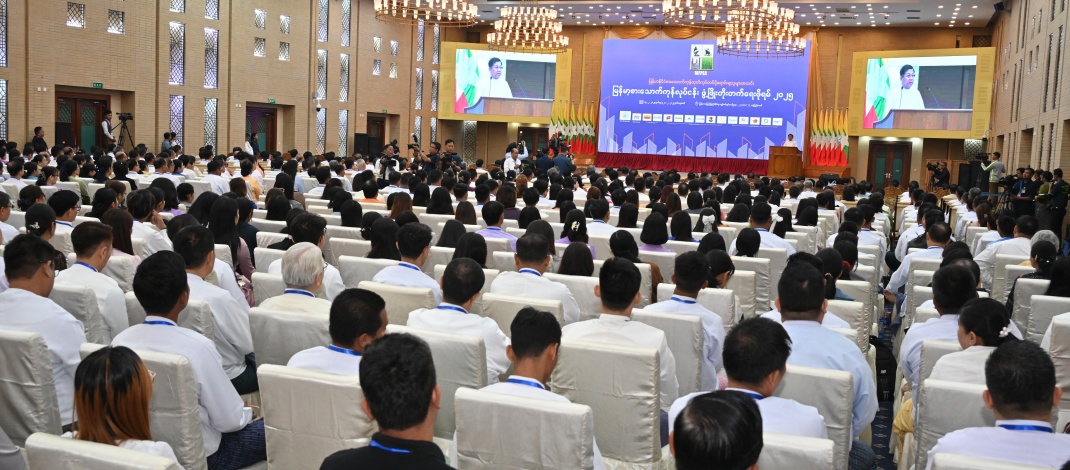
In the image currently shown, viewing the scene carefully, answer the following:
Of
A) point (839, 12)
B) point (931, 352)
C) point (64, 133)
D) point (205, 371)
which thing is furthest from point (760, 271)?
point (839, 12)

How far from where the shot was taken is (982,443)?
8.95ft

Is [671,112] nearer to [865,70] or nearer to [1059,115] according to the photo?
[865,70]

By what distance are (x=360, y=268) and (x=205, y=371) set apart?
2326 mm

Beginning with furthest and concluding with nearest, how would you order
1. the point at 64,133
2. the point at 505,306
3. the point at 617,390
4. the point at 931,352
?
1. the point at 64,133
2. the point at 505,306
3. the point at 931,352
4. the point at 617,390

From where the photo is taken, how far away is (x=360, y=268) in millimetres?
5680

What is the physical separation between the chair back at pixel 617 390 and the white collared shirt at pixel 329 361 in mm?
769

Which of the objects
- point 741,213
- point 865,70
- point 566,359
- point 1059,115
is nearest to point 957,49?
point 865,70

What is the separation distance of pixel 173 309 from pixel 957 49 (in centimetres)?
2423

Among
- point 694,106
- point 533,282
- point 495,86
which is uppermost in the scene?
point 495,86

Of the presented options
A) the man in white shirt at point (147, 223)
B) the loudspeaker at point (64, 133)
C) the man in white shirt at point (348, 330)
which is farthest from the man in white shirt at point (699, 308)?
the loudspeaker at point (64, 133)

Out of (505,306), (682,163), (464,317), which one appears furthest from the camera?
Answer: (682,163)

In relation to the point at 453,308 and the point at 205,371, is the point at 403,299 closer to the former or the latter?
the point at 453,308

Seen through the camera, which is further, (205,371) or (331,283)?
(331,283)

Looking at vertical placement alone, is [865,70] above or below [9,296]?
above
